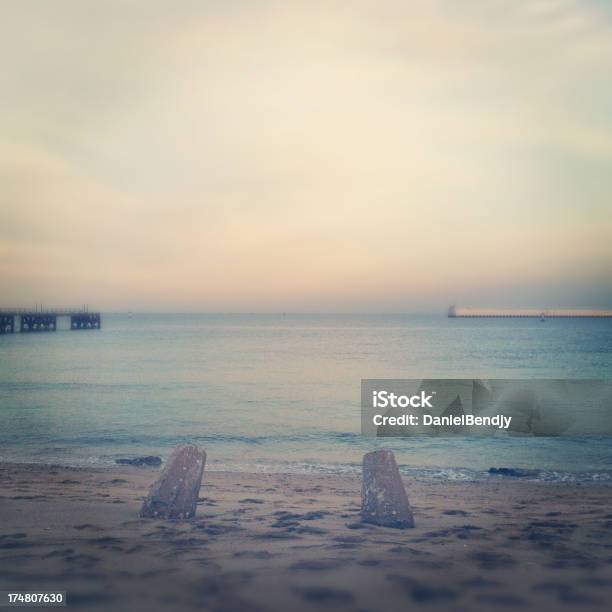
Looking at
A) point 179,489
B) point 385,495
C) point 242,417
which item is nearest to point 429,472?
point 385,495

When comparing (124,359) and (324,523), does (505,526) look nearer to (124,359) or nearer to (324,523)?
(324,523)

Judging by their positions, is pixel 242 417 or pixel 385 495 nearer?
pixel 385 495

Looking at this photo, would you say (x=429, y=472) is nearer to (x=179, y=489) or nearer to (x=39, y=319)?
(x=179, y=489)

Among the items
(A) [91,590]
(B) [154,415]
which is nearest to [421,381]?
(B) [154,415]

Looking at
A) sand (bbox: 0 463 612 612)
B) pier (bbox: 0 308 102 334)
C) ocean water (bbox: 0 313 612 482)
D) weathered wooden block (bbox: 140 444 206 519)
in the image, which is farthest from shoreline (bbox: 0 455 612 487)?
pier (bbox: 0 308 102 334)

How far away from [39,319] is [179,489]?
96158 millimetres

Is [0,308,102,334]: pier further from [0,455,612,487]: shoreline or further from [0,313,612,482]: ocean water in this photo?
[0,455,612,487]: shoreline

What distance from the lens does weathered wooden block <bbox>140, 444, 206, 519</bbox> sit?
22.5ft

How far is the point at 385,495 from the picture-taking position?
6.74 meters

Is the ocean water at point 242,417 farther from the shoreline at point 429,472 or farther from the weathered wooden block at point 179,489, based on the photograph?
the weathered wooden block at point 179,489

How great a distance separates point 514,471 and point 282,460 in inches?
228

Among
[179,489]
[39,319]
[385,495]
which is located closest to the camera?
[385,495]

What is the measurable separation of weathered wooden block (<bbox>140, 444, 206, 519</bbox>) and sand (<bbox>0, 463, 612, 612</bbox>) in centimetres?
19

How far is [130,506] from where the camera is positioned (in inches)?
308
